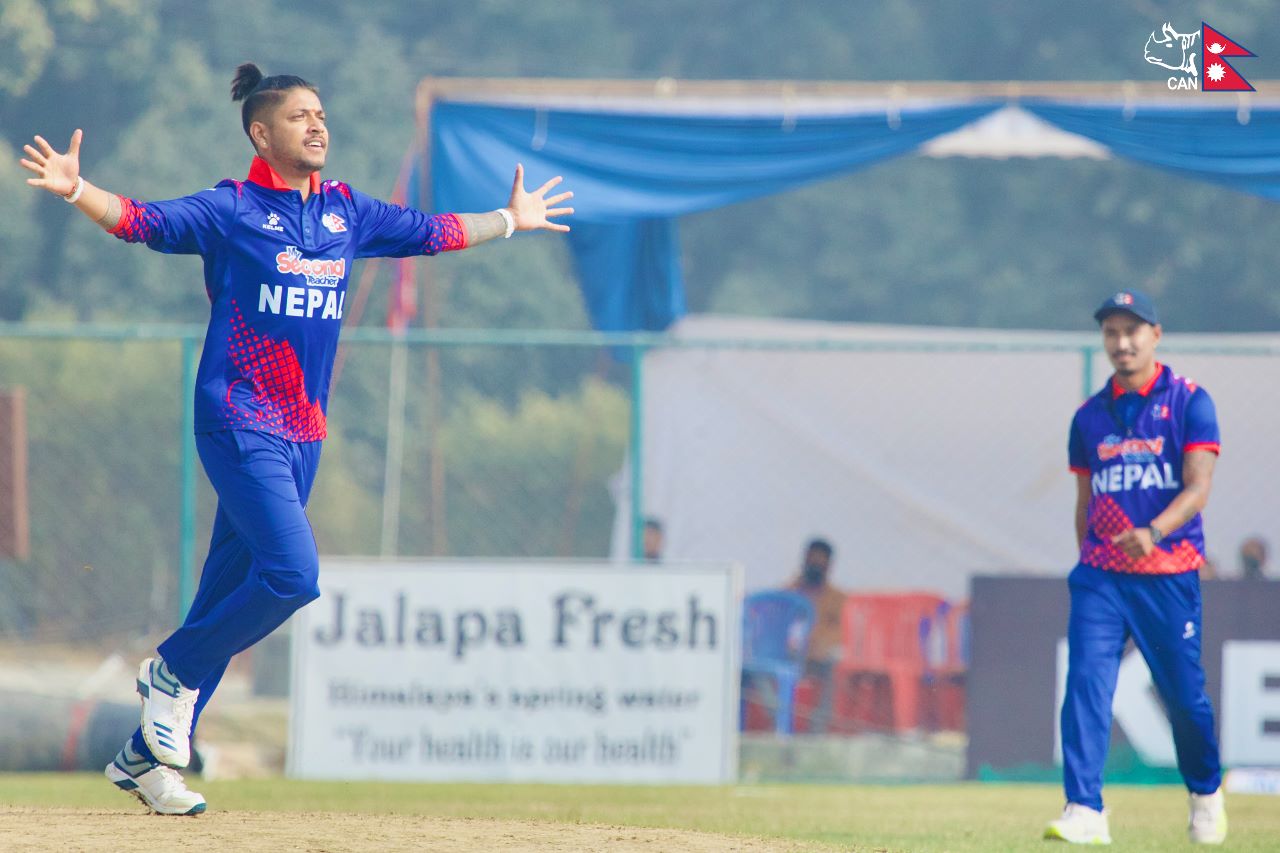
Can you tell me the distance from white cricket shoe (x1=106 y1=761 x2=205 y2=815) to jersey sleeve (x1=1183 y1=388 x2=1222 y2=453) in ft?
13.4

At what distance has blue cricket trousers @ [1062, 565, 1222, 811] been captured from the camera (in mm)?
7398

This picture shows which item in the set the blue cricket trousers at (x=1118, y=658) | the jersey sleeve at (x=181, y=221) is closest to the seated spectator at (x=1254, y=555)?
the blue cricket trousers at (x=1118, y=658)

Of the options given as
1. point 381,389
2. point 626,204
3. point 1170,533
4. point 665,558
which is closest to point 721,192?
point 626,204

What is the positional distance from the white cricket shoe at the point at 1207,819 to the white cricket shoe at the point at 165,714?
4044 mm

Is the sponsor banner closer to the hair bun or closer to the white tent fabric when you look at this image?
the white tent fabric

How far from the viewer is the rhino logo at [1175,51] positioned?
14656 millimetres

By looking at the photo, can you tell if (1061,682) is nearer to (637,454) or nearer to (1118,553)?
(637,454)

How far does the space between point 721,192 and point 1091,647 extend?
245 inches

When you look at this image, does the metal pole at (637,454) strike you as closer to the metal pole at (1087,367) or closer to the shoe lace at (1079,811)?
the metal pole at (1087,367)

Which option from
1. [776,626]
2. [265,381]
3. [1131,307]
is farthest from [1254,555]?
[265,381]

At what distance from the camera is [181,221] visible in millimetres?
5945

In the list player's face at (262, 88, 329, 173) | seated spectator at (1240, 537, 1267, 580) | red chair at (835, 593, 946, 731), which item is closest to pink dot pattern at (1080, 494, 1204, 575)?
player's face at (262, 88, 329, 173)

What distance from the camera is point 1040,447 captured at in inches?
575

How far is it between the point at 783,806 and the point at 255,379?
4.32 metres
